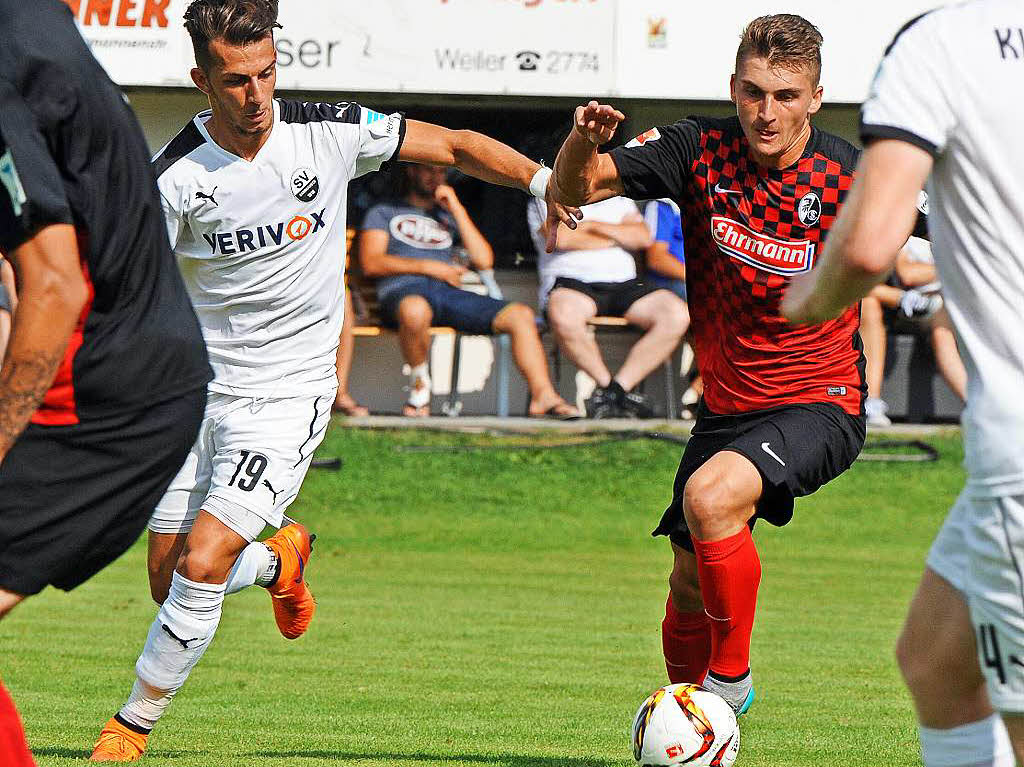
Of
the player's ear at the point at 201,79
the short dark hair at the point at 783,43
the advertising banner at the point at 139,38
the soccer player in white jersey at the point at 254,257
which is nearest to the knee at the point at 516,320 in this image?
the advertising banner at the point at 139,38

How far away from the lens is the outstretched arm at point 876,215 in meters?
3.17

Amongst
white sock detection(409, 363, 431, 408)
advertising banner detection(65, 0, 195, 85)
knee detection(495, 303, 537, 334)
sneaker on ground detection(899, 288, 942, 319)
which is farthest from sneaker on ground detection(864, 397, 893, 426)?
advertising banner detection(65, 0, 195, 85)

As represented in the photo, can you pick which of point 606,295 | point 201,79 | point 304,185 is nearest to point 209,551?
point 304,185

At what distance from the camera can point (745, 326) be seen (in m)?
6.36

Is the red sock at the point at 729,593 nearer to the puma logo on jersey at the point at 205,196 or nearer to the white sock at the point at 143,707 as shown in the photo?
the white sock at the point at 143,707

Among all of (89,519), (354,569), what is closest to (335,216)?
(89,519)

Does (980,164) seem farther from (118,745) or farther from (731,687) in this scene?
(118,745)

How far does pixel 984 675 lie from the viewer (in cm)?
332

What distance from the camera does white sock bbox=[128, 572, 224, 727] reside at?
6027 millimetres

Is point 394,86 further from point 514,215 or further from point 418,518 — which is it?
point 418,518

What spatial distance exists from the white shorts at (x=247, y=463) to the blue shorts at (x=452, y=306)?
29.2 ft

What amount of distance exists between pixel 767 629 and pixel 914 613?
21.7 ft

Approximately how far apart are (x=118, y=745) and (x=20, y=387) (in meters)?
2.73

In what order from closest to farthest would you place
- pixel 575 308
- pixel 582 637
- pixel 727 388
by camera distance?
pixel 727 388, pixel 582 637, pixel 575 308
